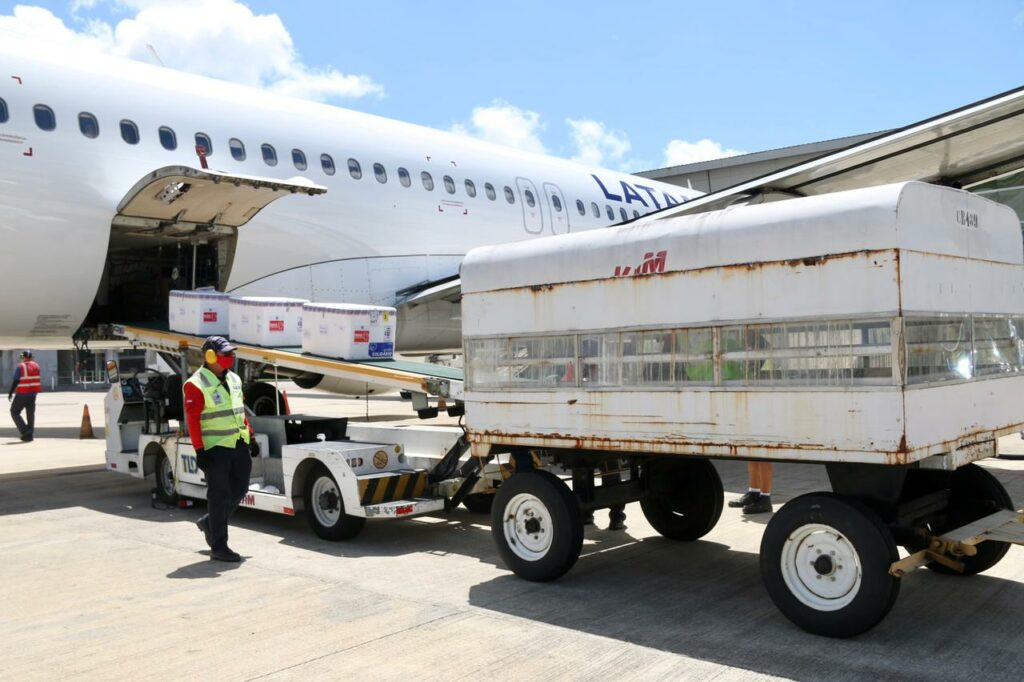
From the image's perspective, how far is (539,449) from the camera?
7203 mm

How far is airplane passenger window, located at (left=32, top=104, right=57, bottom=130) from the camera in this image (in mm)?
10383

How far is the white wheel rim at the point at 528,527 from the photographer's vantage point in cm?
686

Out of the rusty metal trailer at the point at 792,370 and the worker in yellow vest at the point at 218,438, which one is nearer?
the rusty metal trailer at the point at 792,370

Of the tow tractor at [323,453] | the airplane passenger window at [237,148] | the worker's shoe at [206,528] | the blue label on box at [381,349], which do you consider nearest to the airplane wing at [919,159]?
the blue label on box at [381,349]

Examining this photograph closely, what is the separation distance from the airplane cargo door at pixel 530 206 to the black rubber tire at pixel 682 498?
8.67 meters

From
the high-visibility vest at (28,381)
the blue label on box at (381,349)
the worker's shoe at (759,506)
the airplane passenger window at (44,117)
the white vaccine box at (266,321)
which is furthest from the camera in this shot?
the high-visibility vest at (28,381)

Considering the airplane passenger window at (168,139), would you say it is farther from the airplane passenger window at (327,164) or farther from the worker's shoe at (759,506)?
the worker's shoe at (759,506)

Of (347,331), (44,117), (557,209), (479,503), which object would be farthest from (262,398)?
(557,209)

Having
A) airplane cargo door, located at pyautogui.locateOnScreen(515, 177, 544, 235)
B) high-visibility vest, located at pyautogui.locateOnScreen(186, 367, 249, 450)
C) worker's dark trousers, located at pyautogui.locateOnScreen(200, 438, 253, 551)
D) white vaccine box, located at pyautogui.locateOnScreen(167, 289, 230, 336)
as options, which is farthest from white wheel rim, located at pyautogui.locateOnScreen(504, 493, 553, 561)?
airplane cargo door, located at pyautogui.locateOnScreen(515, 177, 544, 235)

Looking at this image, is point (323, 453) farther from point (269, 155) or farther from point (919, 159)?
point (919, 159)

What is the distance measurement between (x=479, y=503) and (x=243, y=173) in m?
5.46

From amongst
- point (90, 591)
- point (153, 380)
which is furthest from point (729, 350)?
point (153, 380)

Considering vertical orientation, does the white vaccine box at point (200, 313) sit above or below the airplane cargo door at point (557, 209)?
below

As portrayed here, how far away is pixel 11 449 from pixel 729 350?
1574 centimetres
